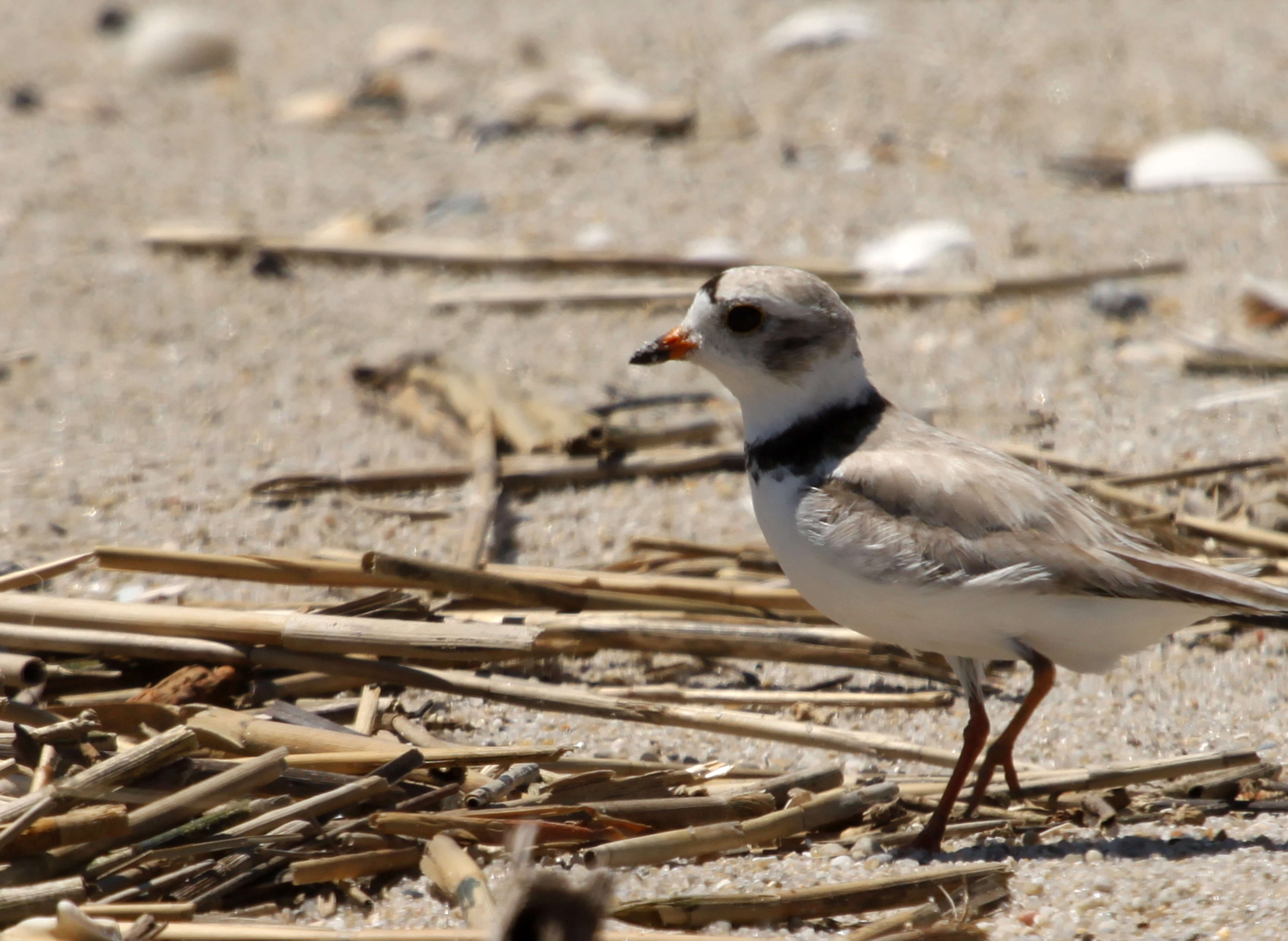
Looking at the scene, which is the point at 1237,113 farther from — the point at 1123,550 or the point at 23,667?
the point at 23,667

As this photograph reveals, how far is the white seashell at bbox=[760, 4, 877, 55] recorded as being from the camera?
Answer: 9039 millimetres

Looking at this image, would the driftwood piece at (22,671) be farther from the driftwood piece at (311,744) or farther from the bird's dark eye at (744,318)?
the bird's dark eye at (744,318)

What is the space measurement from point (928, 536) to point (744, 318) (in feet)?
2.43

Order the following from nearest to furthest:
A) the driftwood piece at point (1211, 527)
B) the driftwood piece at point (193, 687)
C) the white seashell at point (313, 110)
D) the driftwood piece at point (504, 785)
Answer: the driftwood piece at point (504, 785), the driftwood piece at point (193, 687), the driftwood piece at point (1211, 527), the white seashell at point (313, 110)

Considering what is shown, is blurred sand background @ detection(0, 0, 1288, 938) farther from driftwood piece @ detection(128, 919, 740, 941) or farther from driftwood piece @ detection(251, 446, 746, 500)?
driftwood piece @ detection(128, 919, 740, 941)

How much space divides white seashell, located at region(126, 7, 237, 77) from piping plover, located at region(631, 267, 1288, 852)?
22.1 ft

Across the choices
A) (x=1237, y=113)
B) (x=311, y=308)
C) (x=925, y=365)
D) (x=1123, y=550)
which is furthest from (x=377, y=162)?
(x=1123, y=550)

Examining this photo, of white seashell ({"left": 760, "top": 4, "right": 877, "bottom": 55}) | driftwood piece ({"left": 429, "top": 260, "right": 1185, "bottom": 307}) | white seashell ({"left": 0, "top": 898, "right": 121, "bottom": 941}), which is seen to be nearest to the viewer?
white seashell ({"left": 0, "top": 898, "right": 121, "bottom": 941})

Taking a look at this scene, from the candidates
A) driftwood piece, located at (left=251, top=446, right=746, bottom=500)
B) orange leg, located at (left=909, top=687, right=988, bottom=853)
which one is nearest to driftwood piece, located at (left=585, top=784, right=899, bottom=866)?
orange leg, located at (left=909, top=687, right=988, bottom=853)

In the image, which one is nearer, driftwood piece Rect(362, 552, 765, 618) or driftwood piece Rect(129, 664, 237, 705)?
driftwood piece Rect(129, 664, 237, 705)

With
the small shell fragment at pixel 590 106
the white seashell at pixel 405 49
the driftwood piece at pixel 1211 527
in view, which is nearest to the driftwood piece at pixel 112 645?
the driftwood piece at pixel 1211 527

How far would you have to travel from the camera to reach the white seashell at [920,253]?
6.51m

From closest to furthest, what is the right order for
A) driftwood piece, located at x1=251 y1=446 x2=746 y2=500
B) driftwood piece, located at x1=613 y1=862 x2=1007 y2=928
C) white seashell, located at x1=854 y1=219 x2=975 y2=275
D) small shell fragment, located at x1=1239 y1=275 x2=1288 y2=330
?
1. driftwood piece, located at x1=613 y1=862 x2=1007 y2=928
2. driftwood piece, located at x1=251 y1=446 x2=746 y2=500
3. small shell fragment, located at x1=1239 y1=275 x2=1288 y2=330
4. white seashell, located at x1=854 y1=219 x2=975 y2=275

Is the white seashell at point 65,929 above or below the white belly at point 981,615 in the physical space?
below
